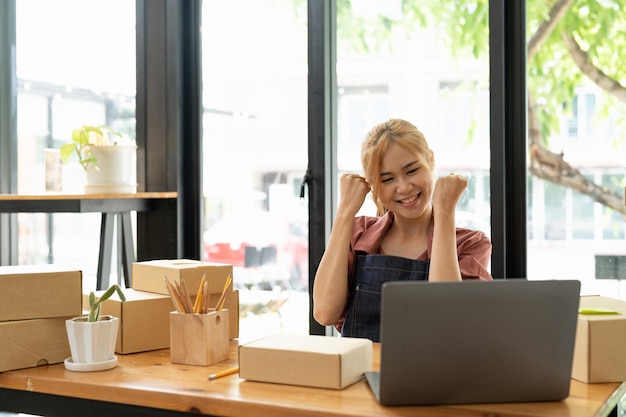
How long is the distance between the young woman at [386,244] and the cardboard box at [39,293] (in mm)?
735

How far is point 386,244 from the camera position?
2398 mm

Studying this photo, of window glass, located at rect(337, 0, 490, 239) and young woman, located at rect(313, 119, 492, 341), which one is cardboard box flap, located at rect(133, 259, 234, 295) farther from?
window glass, located at rect(337, 0, 490, 239)

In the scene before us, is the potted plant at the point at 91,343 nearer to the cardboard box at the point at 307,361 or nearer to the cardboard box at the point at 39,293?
the cardboard box at the point at 39,293

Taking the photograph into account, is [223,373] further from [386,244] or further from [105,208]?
[105,208]

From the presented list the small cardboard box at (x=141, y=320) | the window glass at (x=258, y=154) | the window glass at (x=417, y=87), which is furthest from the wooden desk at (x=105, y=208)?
the small cardboard box at (x=141, y=320)

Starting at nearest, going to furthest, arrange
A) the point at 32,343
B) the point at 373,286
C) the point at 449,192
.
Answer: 1. the point at 32,343
2. the point at 449,192
3. the point at 373,286

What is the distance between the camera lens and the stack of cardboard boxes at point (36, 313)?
5.77 ft

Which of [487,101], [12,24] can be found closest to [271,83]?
[487,101]

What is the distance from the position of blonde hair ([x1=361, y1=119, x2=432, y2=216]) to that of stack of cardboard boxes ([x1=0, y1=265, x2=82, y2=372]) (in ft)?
2.95

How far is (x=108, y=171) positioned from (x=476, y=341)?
2195 mm

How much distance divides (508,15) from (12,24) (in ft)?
7.97

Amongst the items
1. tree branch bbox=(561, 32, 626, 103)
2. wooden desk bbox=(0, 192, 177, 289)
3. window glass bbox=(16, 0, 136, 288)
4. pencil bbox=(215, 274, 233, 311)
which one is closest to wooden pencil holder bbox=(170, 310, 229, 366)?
pencil bbox=(215, 274, 233, 311)

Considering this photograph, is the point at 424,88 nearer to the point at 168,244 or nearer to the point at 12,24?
the point at 168,244

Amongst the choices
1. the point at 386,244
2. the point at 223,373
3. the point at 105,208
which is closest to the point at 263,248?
the point at 105,208
